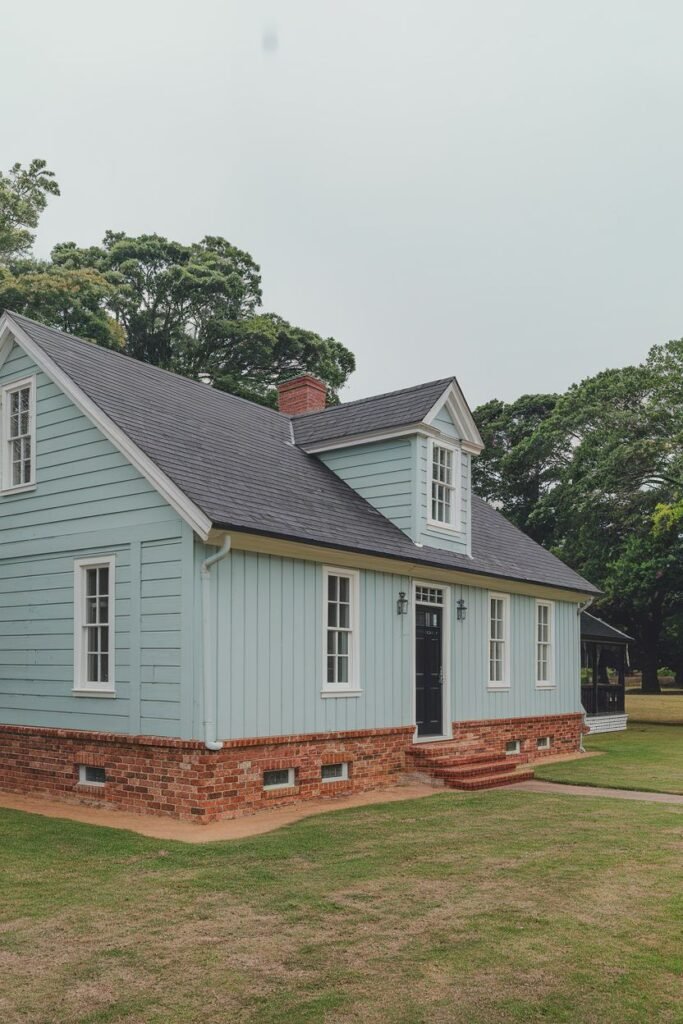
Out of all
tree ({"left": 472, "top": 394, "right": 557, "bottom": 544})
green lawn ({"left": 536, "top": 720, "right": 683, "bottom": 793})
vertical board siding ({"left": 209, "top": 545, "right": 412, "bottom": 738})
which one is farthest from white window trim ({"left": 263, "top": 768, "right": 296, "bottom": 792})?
tree ({"left": 472, "top": 394, "right": 557, "bottom": 544})

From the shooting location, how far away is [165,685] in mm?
11617

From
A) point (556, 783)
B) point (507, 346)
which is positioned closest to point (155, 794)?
point (556, 783)

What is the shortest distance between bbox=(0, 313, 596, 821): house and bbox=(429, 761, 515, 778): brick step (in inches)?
2.0

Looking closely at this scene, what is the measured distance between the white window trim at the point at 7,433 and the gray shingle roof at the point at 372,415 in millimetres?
5201

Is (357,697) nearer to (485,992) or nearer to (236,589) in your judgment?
(236,589)

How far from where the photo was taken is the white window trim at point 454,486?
631 inches

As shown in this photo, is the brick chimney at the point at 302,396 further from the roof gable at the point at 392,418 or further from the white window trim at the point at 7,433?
the white window trim at the point at 7,433

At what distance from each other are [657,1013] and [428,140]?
15.9 meters

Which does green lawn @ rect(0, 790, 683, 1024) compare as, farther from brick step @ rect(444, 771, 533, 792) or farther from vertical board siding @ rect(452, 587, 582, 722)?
vertical board siding @ rect(452, 587, 582, 722)

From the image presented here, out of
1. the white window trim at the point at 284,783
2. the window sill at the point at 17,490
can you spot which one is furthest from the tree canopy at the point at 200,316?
the white window trim at the point at 284,783

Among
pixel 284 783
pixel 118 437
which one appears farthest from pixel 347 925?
pixel 118 437

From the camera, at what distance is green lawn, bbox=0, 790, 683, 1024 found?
513cm

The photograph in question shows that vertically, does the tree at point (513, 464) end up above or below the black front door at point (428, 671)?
above

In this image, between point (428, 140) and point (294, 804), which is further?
point (428, 140)
